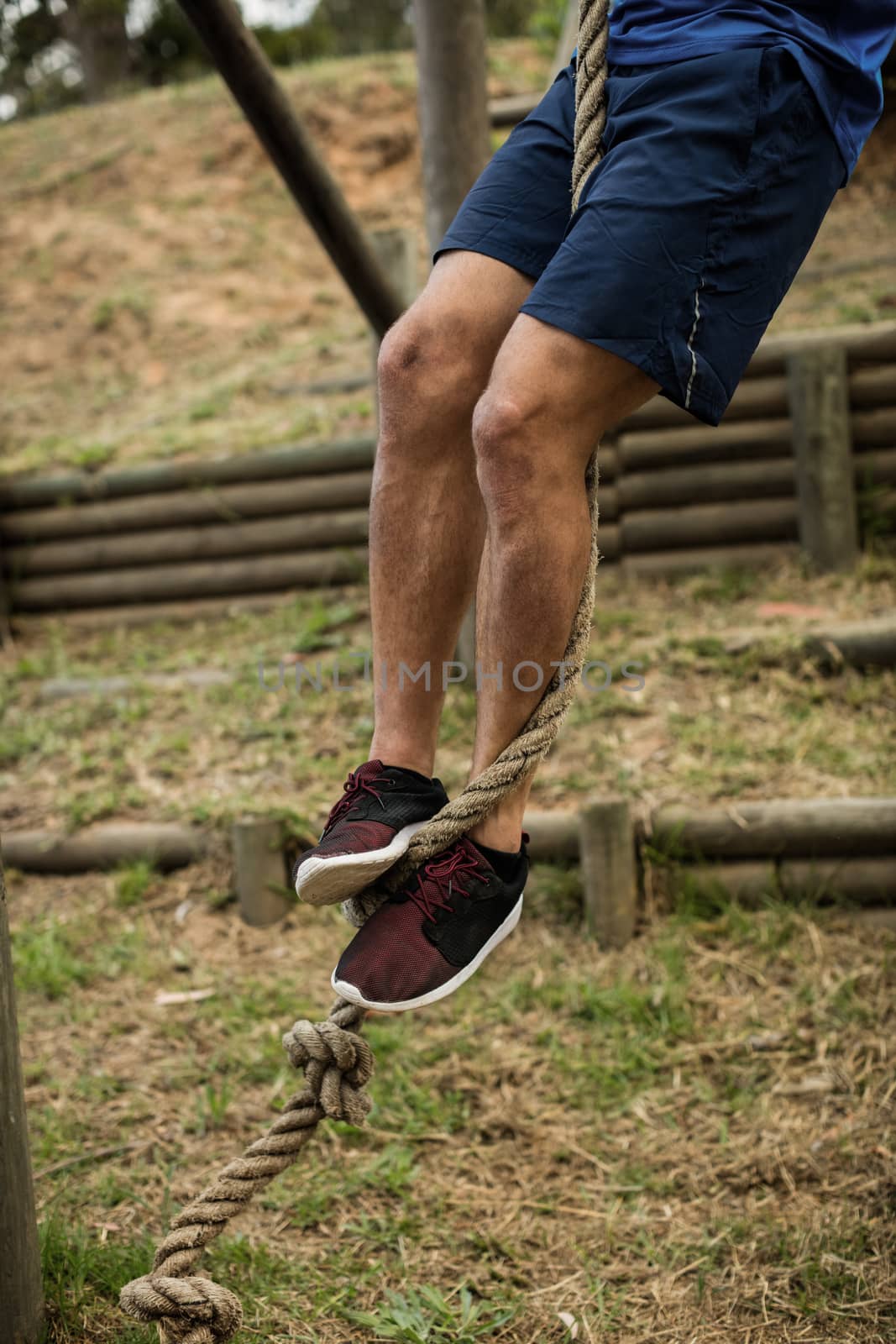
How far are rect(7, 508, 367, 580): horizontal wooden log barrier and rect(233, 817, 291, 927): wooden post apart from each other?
6.54 ft

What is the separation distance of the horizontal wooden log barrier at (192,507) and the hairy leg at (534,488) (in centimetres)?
346

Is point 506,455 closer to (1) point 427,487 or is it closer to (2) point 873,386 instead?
(1) point 427,487

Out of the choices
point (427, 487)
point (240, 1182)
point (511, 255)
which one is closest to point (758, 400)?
point (511, 255)

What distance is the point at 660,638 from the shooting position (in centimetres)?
421

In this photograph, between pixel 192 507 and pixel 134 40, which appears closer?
pixel 192 507

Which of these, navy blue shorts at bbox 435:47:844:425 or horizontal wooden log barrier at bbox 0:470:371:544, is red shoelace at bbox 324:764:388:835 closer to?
navy blue shorts at bbox 435:47:844:425

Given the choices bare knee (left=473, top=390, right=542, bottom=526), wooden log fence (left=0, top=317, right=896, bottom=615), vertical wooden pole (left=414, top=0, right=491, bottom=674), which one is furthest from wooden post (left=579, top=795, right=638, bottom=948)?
wooden log fence (left=0, top=317, right=896, bottom=615)

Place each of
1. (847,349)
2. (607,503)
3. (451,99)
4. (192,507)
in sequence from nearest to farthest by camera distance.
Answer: (451,99)
(847,349)
(607,503)
(192,507)

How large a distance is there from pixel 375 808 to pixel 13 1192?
824 millimetres

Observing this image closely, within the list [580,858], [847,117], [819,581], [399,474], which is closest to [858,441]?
[819,581]

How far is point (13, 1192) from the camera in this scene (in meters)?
1.70

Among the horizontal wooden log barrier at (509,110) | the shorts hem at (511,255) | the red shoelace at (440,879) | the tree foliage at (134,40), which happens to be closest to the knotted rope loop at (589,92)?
the shorts hem at (511,255)

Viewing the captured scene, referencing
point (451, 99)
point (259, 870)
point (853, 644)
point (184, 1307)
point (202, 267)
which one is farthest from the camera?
point (202, 267)

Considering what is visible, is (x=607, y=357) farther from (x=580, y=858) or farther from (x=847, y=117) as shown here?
(x=580, y=858)
